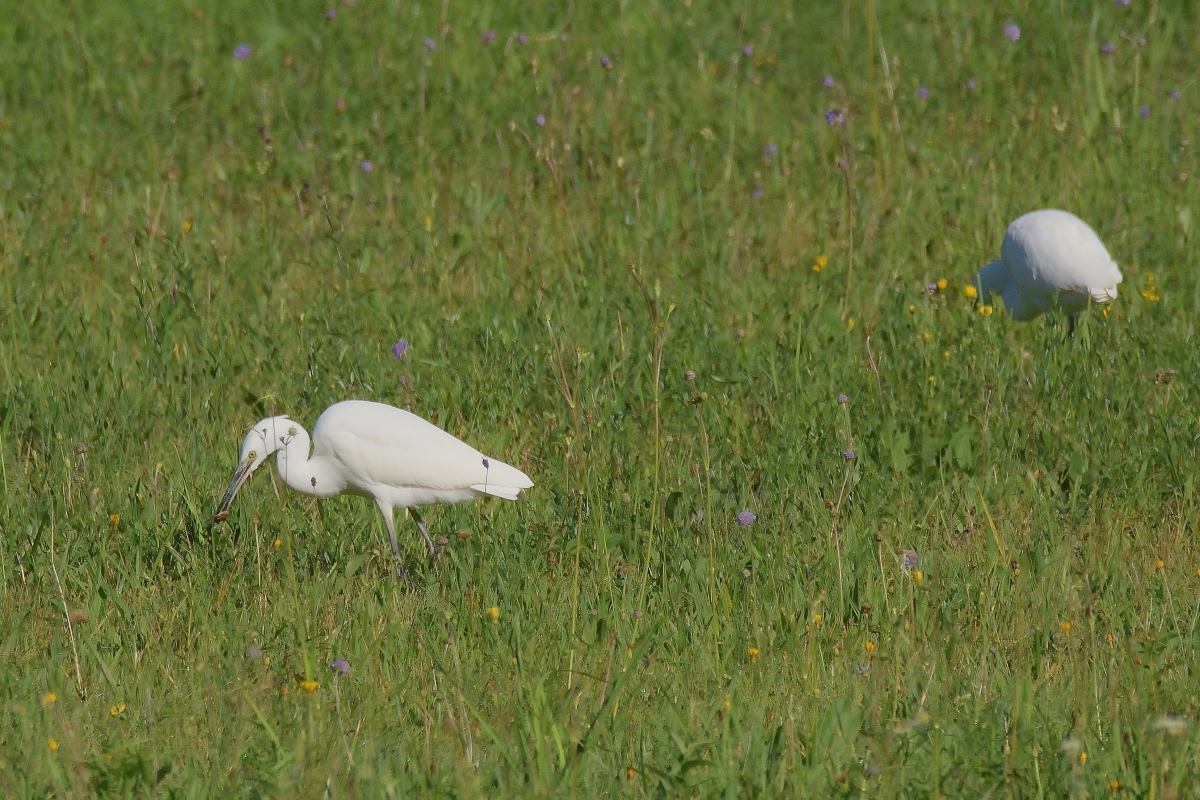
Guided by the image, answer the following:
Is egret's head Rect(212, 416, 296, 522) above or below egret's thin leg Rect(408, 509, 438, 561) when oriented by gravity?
above

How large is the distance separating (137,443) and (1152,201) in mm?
4287

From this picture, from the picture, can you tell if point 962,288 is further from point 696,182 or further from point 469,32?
point 469,32

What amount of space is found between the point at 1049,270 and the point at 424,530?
255 centimetres

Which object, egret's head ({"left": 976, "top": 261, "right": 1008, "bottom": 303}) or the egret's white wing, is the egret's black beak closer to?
the egret's white wing

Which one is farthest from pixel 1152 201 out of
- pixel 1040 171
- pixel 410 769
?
pixel 410 769

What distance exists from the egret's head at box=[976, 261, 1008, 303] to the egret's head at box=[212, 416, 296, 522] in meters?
2.76

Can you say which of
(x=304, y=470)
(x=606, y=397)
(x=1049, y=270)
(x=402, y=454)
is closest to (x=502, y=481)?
(x=402, y=454)

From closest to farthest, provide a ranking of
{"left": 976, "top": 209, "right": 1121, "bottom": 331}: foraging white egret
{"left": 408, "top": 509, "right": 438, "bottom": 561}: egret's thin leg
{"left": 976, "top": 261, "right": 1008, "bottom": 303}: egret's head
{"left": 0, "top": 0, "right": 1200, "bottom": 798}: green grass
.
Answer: {"left": 0, "top": 0, "right": 1200, "bottom": 798}: green grass → {"left": 408, "top": 509, "right": 438, "bottom": 561}: egret's thin leg → {"left": 976, "top": 209, "right": 1121, "bottom": 331}: foraging white egret → {"left": 976, "top": 261, "right": 1008, "bottom": 303}: egret's head

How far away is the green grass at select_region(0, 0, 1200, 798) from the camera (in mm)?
3422

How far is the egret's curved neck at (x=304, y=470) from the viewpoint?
468 cm

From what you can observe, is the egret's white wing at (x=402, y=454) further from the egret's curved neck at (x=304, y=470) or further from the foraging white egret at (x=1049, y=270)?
the foraging white egret at (x=1049, y=270)

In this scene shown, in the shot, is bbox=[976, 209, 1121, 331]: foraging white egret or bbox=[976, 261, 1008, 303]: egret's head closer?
bbox=[976, 209, 1121, 331]: foraging white egret

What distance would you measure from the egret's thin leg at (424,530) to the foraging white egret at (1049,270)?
2283 mm

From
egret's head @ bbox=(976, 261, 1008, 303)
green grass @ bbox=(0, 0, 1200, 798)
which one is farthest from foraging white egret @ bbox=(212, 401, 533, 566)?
egret's head @ bbox=(976, 261, 1008, 303)
